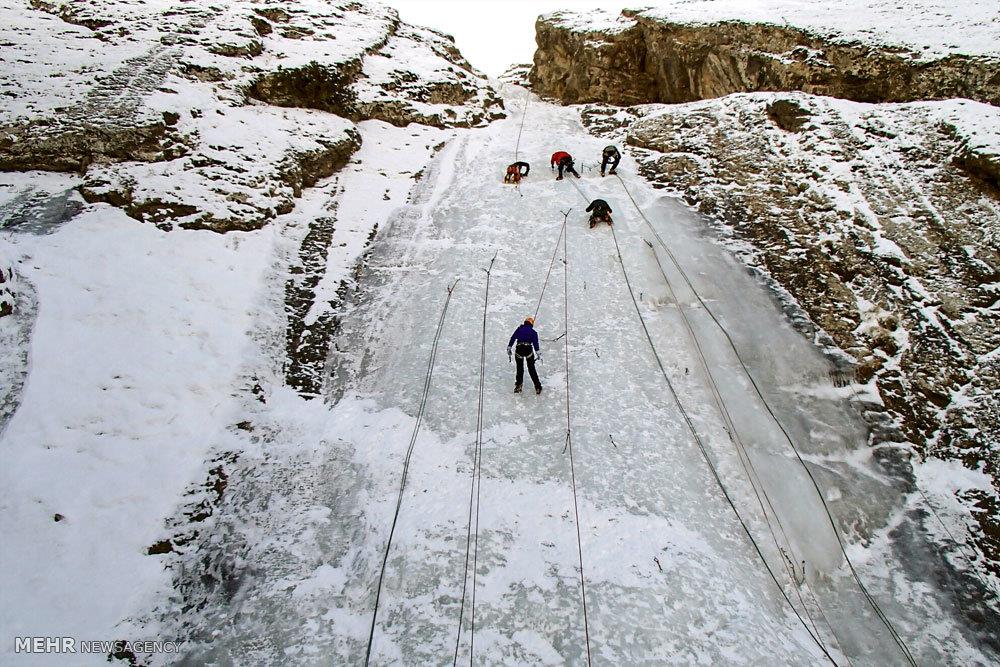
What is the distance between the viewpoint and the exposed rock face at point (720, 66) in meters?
15.7

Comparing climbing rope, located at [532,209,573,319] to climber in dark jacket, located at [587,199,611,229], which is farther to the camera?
climber in dark jacket, located at [587,199,611,229]

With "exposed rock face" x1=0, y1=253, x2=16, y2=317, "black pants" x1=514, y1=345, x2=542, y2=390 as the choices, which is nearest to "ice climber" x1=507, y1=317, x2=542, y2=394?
"black pants" x1=514, y1=345, x2=542, y2=390

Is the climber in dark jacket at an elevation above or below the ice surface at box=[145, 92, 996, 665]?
above

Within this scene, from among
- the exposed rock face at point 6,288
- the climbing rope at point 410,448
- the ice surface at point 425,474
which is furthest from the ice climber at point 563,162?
the exposed rock face at point 6,288

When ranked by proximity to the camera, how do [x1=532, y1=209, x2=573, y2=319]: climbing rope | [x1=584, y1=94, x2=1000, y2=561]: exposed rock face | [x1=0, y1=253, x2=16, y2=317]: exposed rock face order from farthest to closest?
[x1=532, y1=209, x2=573, y2=319]: climbing rope → [x1=584, y1=94, x2=1000, y2=561]: exposed rock face → [x1=0, y1=253, x2=16, y2=317]: exposed rock face

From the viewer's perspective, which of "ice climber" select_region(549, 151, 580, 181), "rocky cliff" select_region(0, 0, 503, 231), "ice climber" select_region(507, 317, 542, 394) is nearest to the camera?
"ice climber" select_region(507, 317, 542, 394)

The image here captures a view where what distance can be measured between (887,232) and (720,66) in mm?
13591

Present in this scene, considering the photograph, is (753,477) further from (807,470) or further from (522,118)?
(522,118)

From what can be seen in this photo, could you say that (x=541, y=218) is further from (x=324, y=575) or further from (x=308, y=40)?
(x=308, y=40)

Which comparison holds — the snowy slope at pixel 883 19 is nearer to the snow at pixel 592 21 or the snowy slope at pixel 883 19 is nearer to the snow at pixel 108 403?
the snow at pixel 592 21

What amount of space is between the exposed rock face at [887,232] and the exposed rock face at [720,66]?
3.59 m

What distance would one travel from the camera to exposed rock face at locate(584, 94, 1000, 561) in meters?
8.08

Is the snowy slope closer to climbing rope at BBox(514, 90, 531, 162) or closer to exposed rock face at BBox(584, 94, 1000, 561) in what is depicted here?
exposed rock face at BBox(584, 94, 1000, 561)

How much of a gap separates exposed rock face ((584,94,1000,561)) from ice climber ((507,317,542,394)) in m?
5.32
